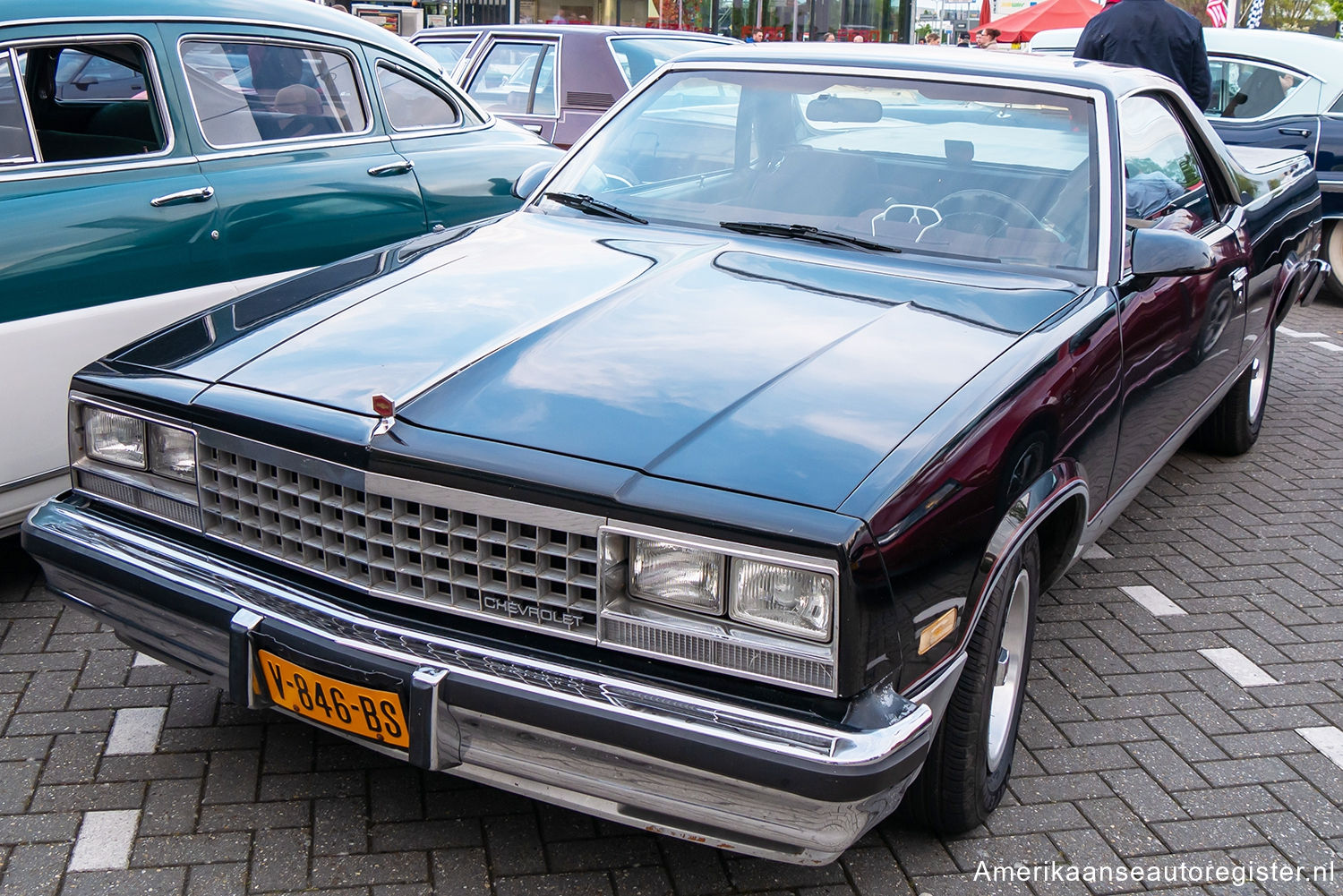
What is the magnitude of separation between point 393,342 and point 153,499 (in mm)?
634

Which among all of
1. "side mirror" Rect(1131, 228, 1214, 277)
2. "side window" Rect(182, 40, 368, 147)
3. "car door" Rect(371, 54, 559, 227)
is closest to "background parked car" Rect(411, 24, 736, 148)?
"car door" Rect(371, 54, 559, 227)

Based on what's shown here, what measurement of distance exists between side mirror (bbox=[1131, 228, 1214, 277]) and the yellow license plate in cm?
220

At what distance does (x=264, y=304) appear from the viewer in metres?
3.04

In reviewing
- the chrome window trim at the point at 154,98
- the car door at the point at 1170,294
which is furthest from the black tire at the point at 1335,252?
the chrome window trim at the point at 154,98

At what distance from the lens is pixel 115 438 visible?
2756 mm

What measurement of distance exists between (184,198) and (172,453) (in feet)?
5.90

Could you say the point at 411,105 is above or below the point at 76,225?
above

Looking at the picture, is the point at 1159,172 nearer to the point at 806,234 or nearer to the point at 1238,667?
the point at 806,234

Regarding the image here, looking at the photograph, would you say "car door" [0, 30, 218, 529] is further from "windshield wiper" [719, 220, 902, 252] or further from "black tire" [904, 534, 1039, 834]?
"black tire" [904, 534, 1039, 834]

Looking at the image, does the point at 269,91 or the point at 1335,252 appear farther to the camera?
the point at 1335,252

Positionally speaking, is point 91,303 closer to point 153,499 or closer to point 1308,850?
point 153,499

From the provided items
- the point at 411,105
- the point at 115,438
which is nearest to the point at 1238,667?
the point at 115,438

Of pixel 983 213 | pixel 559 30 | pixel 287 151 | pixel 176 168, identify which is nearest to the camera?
pixel 983 213

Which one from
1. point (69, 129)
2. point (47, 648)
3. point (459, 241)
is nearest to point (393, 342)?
point (459, 241)
